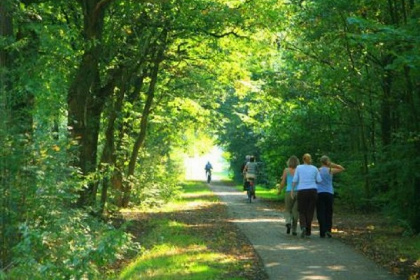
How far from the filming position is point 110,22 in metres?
19.5

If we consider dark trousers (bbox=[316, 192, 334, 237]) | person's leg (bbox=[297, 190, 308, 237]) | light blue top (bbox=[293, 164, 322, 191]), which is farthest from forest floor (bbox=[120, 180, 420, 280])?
light blue top (bbox=[293, 164, 322, 191])

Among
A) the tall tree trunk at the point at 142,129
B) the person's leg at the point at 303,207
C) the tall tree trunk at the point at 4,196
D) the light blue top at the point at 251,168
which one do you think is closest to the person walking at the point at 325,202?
the person's leg at the point at 303,207

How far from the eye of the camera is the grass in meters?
11.7

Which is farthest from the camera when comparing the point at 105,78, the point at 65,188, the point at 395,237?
the point at 105,78

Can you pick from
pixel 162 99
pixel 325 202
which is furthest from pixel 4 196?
pixel 162 99

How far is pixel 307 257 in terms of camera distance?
1324 cm

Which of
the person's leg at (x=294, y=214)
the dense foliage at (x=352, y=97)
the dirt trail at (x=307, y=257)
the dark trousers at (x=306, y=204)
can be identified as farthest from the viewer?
the person's leg at (x=294, y=214)

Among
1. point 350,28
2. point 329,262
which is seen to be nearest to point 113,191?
point 350,28

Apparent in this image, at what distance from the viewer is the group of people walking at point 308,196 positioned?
16.5 metres

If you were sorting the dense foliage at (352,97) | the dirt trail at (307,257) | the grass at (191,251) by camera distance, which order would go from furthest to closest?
the dense foliage at (352,97) < the grass at (191,251) < the dirt trail at (307,257)

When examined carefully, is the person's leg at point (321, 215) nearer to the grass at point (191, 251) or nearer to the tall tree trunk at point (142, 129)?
the grass at point (191, 251)

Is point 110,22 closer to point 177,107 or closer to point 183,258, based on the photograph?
point 183,258

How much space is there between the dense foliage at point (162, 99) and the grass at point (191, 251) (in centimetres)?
104

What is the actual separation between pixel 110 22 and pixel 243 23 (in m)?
3.91
